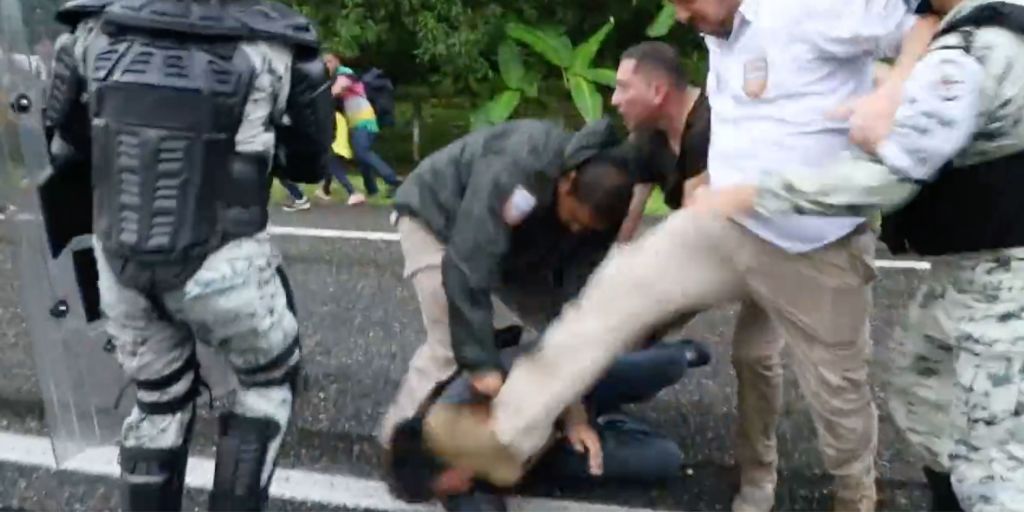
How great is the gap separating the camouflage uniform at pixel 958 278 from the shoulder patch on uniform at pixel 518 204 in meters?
0.74

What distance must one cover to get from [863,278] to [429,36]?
9.46m

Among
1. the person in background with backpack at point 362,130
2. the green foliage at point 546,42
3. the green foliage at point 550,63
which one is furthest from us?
the green foliage at point 546,42

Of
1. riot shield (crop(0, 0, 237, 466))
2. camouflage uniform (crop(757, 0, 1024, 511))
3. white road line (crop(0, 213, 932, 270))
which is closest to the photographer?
camouflage uniform (crop(757, 0, 1024, 511))

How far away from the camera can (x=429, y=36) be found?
11914mm

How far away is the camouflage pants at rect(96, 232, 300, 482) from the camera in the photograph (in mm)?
2785

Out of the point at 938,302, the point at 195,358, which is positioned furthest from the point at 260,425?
the point at 938,302

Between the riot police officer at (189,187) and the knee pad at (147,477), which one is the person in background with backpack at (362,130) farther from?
the knee pad at (147,477)

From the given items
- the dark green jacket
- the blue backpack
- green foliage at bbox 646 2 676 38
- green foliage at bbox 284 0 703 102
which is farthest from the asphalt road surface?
green foliage at bbox 284 0 703 102

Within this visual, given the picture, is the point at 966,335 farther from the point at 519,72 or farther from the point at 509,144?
the point at 519,72

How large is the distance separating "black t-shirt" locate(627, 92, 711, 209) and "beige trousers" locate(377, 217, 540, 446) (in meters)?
0.48

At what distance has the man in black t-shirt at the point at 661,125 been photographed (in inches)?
129

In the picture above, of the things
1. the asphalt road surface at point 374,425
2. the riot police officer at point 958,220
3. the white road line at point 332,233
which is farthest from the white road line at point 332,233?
the riot police officer at point 958,220

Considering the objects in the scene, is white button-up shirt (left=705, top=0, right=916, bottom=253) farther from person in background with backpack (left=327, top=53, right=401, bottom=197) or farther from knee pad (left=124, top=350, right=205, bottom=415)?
person in background with backpack (left=327, top=53, right=401, bottom=197)

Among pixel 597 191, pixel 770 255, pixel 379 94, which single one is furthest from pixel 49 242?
pixel 379 94
